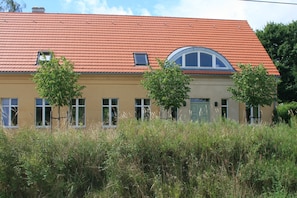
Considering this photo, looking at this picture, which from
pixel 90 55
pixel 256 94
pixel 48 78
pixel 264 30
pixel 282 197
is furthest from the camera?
pixel 264 30

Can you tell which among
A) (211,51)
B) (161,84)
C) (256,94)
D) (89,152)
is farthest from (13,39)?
(89,152)

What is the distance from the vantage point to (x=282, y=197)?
8.20 meters

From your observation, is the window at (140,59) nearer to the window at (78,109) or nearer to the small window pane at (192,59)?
the small window pane at (192,59)

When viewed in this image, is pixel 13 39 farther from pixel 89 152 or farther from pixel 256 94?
pixel 89 152

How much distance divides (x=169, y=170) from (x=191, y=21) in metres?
23.7

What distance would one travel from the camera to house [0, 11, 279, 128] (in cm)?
2500

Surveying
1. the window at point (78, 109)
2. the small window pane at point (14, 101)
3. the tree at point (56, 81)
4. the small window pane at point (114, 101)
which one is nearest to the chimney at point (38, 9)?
the small window pane at point (14, 101)

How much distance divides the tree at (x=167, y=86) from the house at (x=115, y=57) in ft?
2.97

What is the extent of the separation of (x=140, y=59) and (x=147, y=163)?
18.2m

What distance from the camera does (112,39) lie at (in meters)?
28.3

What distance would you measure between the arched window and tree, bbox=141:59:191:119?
273 cm

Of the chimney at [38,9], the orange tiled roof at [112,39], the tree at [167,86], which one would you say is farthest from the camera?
the chimney at [38,9]

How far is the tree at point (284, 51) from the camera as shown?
127 ft

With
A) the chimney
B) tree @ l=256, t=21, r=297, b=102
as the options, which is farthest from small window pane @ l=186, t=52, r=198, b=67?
tree @ l=256, t=21, r=297, b=102
